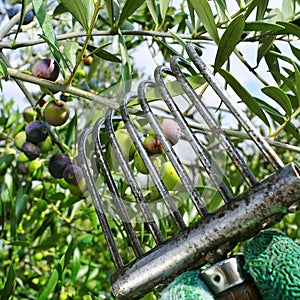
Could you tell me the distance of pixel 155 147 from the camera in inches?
31.3

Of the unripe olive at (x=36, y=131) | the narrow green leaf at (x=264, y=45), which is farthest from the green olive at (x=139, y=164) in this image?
the unripe olive at (x=36, y=131)

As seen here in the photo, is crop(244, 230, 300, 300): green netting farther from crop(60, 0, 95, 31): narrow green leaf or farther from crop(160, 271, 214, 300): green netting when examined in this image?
crop(60, 0, 95, 31): narrow green leaf

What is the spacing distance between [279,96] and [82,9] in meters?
0.31

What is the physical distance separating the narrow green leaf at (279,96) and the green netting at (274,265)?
1.30ft

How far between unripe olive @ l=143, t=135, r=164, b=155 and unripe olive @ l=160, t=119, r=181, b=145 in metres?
0.02

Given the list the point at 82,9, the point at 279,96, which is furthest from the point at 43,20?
the point at 279,96

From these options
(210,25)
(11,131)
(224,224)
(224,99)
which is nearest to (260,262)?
(224,224)

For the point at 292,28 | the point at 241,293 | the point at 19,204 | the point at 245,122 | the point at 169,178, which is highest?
the point at 19,204

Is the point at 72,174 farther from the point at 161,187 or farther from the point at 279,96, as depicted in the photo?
the point at 161,187

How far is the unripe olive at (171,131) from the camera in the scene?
77 cm

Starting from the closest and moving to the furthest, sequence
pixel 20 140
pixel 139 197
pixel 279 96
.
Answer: pixel 139 197, pixel 279 96, pixel 20 140

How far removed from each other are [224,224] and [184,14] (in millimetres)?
1154

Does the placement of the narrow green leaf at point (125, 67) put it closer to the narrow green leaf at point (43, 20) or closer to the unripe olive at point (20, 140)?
the narrow green leaf at point (43, 20)

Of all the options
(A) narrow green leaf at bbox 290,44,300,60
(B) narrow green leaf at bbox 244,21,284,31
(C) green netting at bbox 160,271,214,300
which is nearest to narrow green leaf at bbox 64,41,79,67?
(B) narrow green leaf at bbox 244,21,284,31
